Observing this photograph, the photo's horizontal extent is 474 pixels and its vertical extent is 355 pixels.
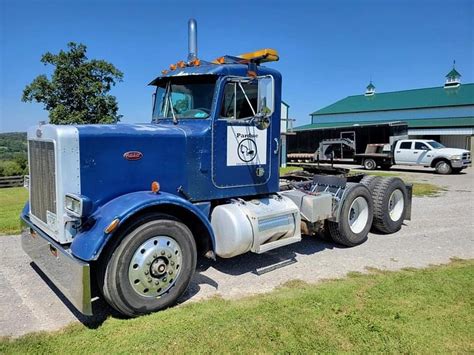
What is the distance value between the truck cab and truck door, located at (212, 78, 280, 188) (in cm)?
2042

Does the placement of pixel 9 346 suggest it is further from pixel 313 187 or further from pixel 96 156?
pixel 313 187

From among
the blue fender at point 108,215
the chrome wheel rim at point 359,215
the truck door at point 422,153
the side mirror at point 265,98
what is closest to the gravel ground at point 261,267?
the chrome wheel rim at point 359,215

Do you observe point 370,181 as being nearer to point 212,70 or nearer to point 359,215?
point 359,215

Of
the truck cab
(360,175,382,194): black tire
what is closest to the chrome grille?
(360,175,382,194): black tire

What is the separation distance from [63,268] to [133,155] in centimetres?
139

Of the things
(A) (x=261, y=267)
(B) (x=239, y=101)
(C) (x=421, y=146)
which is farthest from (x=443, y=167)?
(B) (x=239, y=101)

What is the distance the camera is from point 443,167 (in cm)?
2242

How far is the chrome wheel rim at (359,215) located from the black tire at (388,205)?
0.44 metres

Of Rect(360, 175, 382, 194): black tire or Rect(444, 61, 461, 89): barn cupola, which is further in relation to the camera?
Rect(444, 61, 461, 89): barn cupola

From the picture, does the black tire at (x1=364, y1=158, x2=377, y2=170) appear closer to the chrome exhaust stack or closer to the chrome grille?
the chrome exhaust stack

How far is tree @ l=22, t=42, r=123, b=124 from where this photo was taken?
23609 millimetres

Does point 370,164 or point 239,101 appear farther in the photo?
point 370,164

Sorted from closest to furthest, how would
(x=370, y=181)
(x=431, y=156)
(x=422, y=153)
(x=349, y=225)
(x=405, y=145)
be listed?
(x=349, y=225)
(x=370, y=181)
(x=431, y=156)
(x=422, y=153)
(x=405, y=145)

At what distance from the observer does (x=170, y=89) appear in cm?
531
